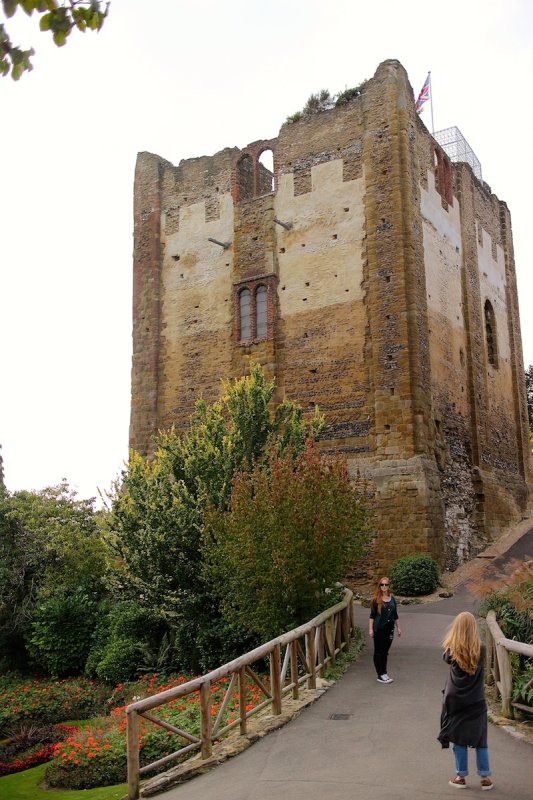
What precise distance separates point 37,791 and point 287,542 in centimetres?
480

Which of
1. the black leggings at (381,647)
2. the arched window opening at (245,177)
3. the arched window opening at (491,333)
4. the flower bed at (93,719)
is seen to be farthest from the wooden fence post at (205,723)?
the arched window opening at (491,333)

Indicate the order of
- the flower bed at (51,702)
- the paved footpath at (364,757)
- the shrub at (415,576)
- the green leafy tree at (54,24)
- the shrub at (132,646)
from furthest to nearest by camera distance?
the shrub at (415,576) < the shrub at (132,646) < the flower bed at (51,702) < the paved footpath at (364,757) < the green leafy tree at (54,24)

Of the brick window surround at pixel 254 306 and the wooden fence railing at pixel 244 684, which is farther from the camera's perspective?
the brick window surround at pixel 254 306

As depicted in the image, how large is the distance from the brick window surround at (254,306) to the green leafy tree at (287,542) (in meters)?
10.8

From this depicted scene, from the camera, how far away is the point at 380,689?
35.1 ft

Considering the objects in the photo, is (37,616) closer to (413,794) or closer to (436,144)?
(413,794)

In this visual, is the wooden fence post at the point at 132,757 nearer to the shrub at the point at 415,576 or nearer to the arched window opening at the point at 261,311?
the shrub at the point at 415,576

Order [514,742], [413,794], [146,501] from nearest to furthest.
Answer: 1. [413,794]
2. [514,742]
3. [146,501]

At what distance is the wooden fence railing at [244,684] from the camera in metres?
7.79

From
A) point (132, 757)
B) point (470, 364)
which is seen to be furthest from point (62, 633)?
point (470, 364)

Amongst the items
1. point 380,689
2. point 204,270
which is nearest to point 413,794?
point 380,689

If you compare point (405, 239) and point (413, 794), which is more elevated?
point (405, 239)

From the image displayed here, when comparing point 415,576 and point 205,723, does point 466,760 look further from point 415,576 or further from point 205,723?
point 415,576

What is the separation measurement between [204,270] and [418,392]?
858 cm
